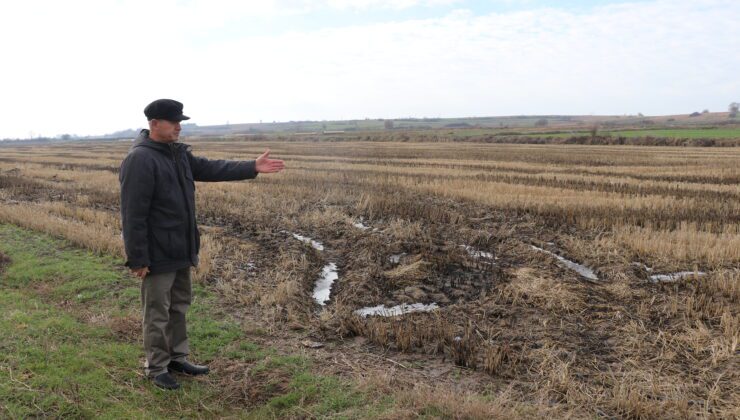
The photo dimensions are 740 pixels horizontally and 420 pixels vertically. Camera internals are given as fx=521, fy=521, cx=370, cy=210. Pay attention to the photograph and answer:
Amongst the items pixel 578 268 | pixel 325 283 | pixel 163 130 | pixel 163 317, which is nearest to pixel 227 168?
pixel 163 130

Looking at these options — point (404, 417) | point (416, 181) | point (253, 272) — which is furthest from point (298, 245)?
point (416, 181)

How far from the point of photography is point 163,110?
446 cm

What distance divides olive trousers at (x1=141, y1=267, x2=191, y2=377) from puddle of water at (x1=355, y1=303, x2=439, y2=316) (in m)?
2.52

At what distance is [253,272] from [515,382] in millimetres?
4989

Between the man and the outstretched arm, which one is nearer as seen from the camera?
the man

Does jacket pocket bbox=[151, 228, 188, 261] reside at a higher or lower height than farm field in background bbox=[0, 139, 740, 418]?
higher

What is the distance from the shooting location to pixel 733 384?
473cm

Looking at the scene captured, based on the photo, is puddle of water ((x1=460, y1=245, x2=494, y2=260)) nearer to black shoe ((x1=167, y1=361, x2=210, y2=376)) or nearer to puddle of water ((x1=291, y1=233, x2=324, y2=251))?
puddle of water ((x1=291, y1=233, x2=324, y2=251))

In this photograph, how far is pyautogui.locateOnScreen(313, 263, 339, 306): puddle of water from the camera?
7.54 m

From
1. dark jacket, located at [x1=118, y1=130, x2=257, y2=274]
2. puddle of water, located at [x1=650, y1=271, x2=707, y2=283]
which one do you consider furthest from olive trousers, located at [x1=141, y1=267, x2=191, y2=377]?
puddle of water, located at [x1=650, y1=271, x2=707, y2=283]

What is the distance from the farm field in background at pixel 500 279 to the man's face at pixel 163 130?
2542 mm

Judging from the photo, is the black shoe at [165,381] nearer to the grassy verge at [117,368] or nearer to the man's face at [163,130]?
the grassy verge at [117,368]

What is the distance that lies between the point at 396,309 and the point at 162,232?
A: 3.44m

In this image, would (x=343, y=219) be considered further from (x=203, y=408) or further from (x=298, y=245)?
(x=203, y=408)
